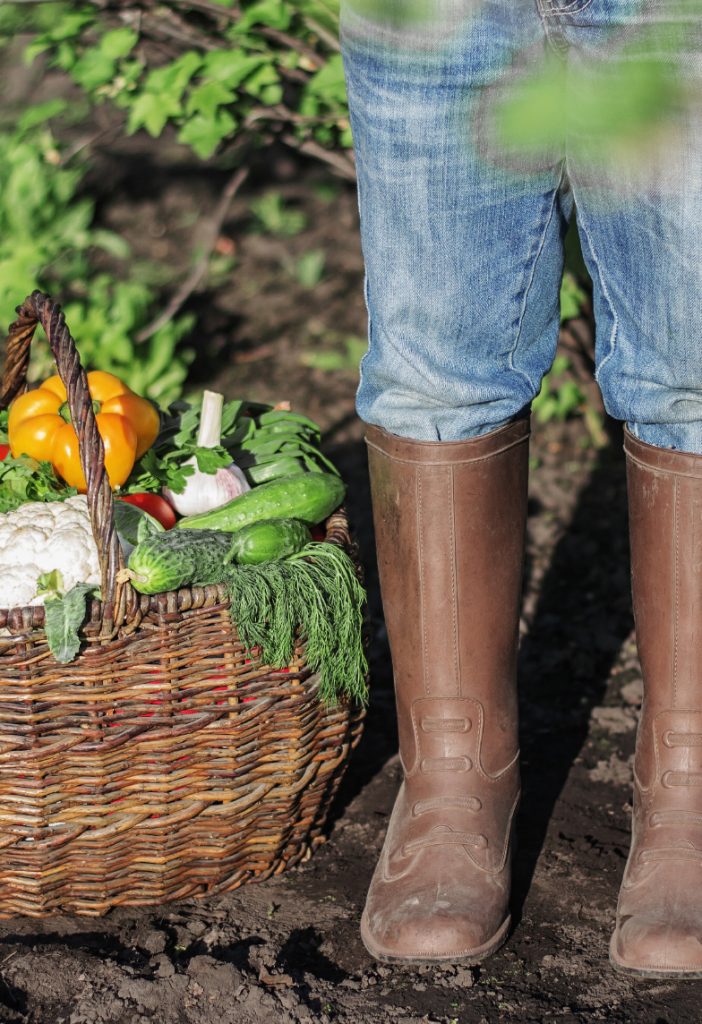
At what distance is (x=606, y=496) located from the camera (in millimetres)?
3654

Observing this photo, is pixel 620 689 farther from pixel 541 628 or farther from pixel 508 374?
pixel 508 374

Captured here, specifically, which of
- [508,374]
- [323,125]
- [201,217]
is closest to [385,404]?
[508,374]

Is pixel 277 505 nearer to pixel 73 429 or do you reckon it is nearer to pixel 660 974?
pixel 73 429

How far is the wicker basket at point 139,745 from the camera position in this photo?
1719 mm

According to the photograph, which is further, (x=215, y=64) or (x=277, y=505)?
(x=215, y=64)

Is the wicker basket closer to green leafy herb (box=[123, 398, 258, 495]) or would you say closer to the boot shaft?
the boot shaft

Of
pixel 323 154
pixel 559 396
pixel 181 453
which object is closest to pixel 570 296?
pixel 559 396

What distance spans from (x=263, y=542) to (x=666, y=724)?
0.72 meters

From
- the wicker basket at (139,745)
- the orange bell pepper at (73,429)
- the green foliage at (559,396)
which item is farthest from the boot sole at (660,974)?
the green foliage at (559,396)

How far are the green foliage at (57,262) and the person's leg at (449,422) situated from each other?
194cm

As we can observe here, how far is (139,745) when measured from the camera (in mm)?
1802

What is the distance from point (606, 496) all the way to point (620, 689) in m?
1.02

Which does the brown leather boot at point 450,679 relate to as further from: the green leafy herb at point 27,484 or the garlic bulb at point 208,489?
the green leafy herb at point 27,484

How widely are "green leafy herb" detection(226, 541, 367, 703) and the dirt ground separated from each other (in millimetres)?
401
